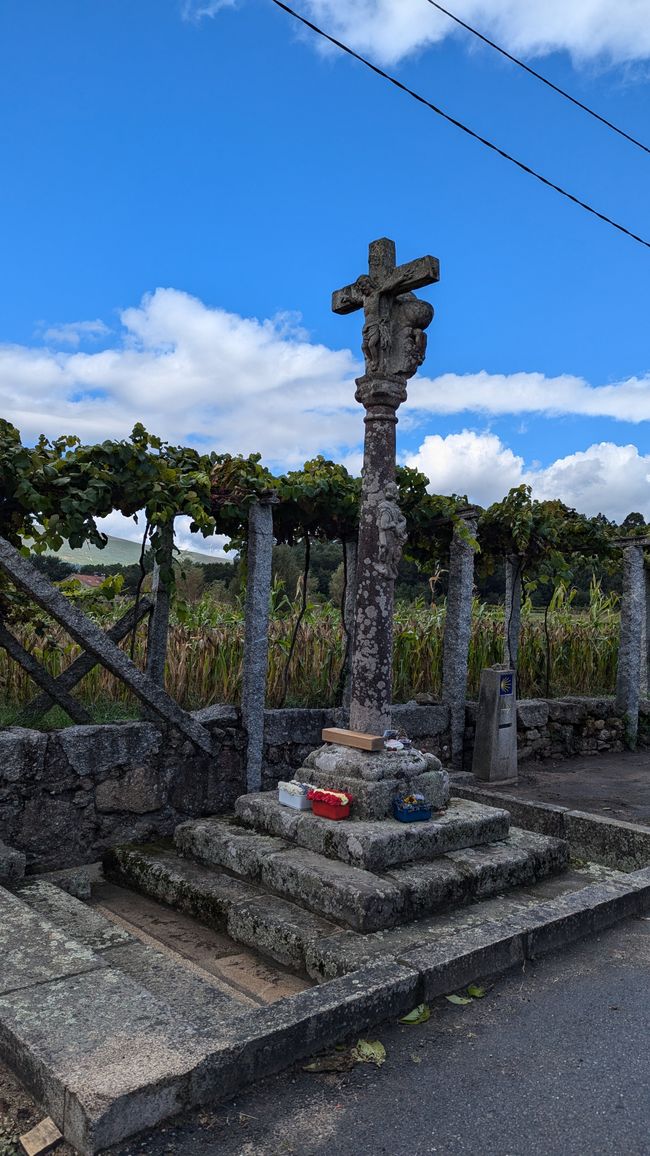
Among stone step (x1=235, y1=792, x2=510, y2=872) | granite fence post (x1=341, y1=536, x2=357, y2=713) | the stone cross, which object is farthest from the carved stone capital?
stone step (x1=235, y1=792, x2=510, y2=872)

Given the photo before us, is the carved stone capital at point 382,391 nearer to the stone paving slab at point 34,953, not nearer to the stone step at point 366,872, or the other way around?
the stone step at point 366,872

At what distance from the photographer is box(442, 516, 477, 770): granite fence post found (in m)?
8.47

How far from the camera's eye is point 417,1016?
330 cm

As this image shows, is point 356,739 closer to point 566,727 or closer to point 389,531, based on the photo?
point 389,531

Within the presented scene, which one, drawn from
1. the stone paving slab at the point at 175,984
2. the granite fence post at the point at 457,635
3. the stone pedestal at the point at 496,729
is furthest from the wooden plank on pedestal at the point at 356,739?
the granite fence post at the point at 457,635

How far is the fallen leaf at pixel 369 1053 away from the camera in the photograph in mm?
2967

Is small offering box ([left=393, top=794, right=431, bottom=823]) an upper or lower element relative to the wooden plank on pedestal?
lower

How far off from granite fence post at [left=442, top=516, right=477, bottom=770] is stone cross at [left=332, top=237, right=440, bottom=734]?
A: 10.3 ft

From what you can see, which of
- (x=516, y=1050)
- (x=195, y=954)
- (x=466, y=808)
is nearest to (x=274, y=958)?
(x=195, y=954)

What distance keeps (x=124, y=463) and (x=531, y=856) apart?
12.6 ft

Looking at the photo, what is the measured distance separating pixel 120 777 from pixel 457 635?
158 inches

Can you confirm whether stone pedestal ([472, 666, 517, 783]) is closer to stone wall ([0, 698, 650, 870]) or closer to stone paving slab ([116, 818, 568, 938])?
stone wall ([0, 698, 650, 870])

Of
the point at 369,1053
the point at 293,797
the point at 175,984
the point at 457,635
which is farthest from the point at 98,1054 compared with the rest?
the point at 457,635

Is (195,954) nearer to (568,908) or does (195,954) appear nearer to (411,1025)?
(411,1025)
